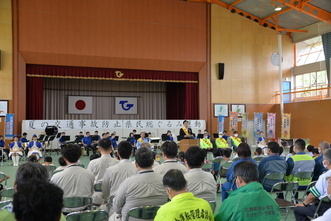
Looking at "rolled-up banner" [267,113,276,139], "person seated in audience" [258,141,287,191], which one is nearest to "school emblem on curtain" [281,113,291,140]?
"rolled-up banner" [267,113,276,139]

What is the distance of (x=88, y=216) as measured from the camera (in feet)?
9.46

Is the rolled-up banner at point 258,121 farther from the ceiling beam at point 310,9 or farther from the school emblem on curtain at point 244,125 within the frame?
the ceiling beam at point 310,9

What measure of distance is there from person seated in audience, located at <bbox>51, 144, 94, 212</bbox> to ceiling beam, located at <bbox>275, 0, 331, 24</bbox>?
1441 cm

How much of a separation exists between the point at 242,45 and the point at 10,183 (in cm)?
1606

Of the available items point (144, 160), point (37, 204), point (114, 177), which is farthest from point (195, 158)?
point (37, 204)

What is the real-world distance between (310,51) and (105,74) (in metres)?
13.4

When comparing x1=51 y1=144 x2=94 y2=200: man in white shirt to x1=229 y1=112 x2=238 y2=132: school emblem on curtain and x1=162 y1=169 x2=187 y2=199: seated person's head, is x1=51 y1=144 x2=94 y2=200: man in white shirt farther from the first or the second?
x1=229 y1=112 x2=238 y2=132: school emblem on curtain

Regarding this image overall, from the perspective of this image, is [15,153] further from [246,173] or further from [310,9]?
[310,9]

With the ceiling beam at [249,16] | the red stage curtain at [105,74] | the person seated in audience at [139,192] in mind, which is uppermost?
the ceiling beam at [249,16]

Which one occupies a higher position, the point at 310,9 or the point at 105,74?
the point at 310,9

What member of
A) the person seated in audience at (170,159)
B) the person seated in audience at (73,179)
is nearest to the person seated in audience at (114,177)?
the person seated in audience at (73,179)

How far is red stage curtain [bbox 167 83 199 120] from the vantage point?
19.4 metres

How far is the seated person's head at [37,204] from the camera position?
142 centimetres

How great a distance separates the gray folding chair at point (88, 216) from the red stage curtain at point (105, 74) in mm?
15324
